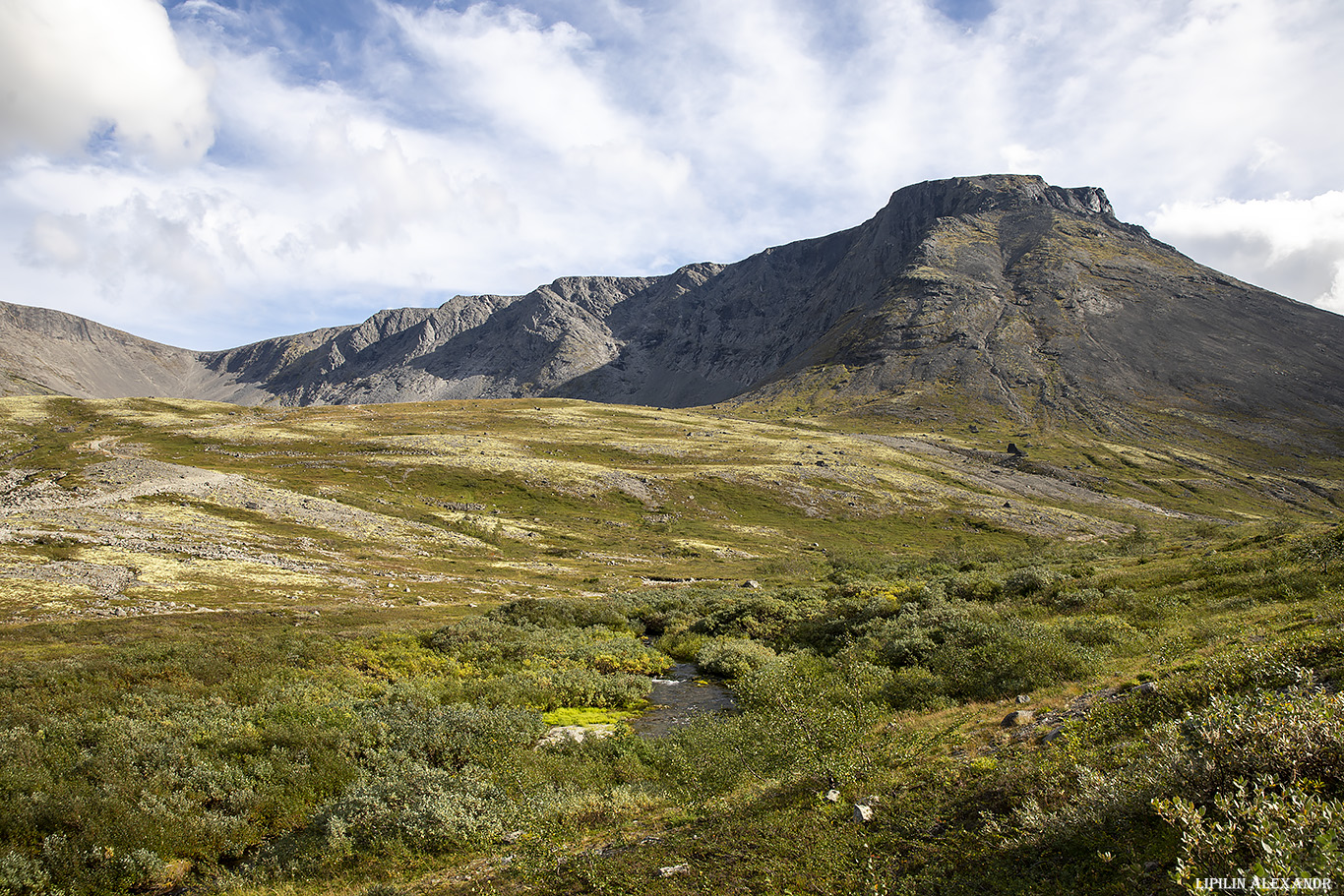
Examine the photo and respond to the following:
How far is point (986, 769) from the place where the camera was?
949cm

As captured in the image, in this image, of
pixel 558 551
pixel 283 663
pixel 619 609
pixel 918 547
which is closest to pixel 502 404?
pixel 558 551

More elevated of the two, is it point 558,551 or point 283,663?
point 283,663

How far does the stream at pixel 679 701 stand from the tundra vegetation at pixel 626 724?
0.99 metres

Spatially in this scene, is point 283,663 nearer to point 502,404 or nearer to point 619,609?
point 619,609

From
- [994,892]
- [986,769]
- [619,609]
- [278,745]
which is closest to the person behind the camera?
[994,892]

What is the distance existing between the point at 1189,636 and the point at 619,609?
31.3m

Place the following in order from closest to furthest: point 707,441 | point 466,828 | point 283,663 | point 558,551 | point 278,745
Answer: point 466,828
point 278,745
point 283,663
point 558,551
point 707,441

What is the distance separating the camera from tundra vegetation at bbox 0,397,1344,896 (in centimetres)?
681

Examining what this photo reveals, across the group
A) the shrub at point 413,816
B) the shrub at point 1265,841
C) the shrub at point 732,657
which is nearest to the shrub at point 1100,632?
the shrub at point 732,657

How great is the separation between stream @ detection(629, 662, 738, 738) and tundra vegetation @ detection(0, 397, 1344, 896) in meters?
0.99

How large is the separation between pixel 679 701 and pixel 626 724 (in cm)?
476

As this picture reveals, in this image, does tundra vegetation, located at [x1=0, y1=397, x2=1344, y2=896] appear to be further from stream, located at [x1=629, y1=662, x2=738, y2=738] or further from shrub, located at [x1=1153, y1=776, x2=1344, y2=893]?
stream, located at [x1=629, y1=662, x2=738, y2=738]

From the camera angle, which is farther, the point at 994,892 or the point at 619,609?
the point at 619,609

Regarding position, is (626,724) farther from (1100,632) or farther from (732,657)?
(1100,632)
